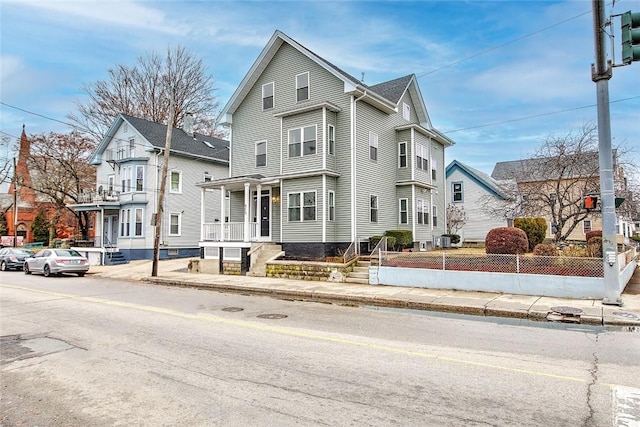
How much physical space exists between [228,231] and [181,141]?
45.1 feet

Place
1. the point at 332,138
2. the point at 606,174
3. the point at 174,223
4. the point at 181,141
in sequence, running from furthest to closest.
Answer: the point at 181,141 → the point at 174,223 → the point at 332,138 → the point at 606,174

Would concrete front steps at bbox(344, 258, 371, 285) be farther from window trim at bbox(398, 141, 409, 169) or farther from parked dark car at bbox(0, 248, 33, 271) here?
parked dark car at bbox(0, 248, 33, 271)

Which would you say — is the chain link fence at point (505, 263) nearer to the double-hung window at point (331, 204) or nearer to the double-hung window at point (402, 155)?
the double-hung window at point (331, 204)

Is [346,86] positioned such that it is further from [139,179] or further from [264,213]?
[139,179]

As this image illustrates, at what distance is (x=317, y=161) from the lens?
1964cm

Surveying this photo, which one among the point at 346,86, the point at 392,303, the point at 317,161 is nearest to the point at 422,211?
the point at 317,161

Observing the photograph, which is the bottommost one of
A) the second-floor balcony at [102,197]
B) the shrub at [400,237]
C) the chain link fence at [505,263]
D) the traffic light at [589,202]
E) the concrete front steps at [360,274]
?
the concrete front steps at [360,274]

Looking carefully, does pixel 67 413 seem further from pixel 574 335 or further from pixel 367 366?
pixel 574 335

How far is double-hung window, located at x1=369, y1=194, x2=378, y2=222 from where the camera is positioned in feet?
69.1

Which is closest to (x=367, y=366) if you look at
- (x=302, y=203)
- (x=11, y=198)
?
(x=302, y=203)

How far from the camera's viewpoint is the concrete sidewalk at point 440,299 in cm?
994

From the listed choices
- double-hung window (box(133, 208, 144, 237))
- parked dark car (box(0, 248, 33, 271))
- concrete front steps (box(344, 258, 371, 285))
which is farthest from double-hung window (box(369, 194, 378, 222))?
parked dark car (box(0, 248, 33, 271))

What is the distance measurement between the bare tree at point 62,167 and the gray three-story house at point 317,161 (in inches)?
801

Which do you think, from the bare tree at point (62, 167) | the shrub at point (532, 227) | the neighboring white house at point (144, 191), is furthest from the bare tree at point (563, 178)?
the bare tree at point (62, 167)
